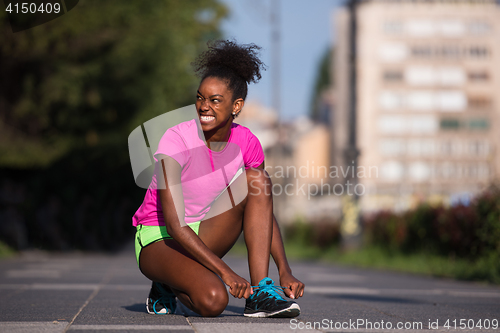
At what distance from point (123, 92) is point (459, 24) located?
6421cm

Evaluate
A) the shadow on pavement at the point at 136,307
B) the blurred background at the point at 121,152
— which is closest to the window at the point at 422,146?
the blurred background at the point at 121,152

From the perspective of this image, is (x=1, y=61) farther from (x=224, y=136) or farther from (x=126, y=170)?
(x=224, y=136)

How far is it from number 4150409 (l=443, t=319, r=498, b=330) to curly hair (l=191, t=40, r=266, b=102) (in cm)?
185

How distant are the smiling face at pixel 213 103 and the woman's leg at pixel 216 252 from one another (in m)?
0.36

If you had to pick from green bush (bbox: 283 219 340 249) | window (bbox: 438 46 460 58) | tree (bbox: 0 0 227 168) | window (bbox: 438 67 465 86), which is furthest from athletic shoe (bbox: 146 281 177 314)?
window (bbox: 438 46 460 58)

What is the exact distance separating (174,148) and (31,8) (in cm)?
1430

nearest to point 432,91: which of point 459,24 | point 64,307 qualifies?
point 459,24

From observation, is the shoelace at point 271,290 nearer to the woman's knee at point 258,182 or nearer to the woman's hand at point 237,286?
the woman's hand at point 237,286

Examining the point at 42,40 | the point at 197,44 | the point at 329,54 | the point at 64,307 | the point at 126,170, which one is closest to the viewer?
the point at 64,307

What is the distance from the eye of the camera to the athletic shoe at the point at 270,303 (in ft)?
12.9

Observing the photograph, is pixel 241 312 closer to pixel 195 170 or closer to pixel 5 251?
pixel 195 170

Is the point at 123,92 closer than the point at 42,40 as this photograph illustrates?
No

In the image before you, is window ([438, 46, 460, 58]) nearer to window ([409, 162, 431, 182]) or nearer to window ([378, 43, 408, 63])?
window ([378, 43, 408, 63])

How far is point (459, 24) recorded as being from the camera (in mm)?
76562
